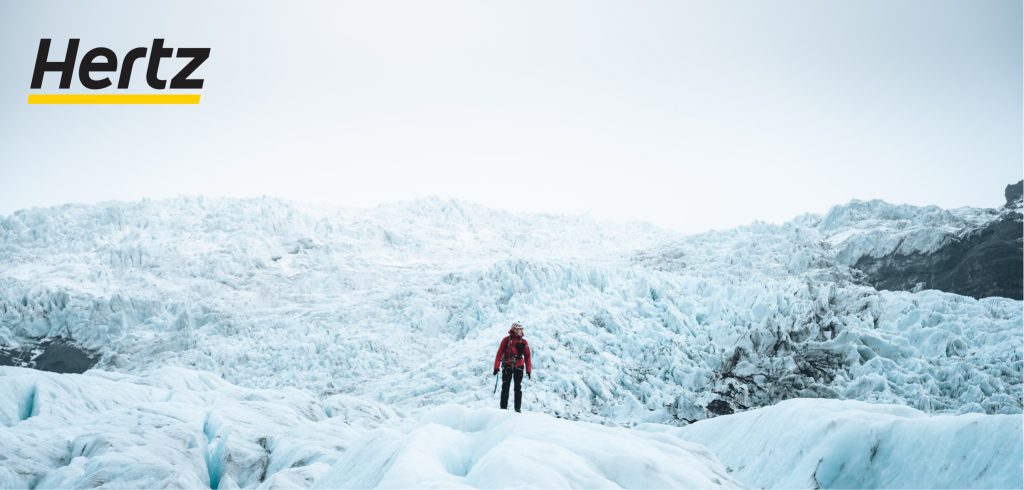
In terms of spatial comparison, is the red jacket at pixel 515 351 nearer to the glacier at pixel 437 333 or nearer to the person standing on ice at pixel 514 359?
the person standing on ice at pixel 514 359

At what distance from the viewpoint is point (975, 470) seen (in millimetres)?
6477

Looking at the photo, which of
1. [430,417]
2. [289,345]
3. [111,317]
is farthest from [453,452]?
[111,317]

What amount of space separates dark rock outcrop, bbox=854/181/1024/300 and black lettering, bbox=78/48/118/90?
34.0 metres

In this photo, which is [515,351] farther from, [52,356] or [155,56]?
[52,356]

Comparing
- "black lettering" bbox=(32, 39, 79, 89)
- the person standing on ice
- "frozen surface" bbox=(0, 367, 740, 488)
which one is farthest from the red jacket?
"black lettering" bbox=(32, 39, 79, 89)

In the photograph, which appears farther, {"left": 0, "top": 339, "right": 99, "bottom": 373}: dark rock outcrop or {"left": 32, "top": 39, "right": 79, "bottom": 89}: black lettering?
{"left": 0, "top": 339, "right": 99, "bottom": 373}: dark rock outcrop

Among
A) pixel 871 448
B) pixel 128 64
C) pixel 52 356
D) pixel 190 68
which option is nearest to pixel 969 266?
pixel 871 448

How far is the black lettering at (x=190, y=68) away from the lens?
15.9m

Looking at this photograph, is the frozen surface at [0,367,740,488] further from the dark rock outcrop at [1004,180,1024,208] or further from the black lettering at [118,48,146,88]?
the dark rock outcrop at [1004,180,1024,208]

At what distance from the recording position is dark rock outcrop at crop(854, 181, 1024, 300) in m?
28.2

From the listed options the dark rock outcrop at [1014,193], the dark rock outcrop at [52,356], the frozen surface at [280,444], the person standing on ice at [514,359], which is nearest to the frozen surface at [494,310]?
the dark rock outcrop at [52,356]

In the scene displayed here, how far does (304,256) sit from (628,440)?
130ft

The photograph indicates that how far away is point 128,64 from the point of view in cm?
1526

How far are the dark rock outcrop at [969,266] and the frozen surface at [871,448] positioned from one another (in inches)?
1011
